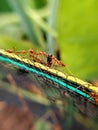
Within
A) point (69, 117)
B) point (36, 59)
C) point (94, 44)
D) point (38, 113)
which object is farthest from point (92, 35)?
point (36, 59)

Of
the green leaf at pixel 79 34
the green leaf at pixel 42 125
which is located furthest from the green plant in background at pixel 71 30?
the green leaf at pixel 42 125

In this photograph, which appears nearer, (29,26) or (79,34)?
(79,34)

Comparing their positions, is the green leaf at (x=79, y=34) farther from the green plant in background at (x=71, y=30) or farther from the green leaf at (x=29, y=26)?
the green leaf at (x=29, y=26)

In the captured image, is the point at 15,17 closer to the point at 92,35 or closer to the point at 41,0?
the point at 41,0

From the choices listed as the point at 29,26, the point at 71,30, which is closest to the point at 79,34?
the point at 71,30

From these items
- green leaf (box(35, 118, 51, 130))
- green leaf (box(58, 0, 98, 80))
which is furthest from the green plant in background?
green leaf (box(35, 118, 51, 130))

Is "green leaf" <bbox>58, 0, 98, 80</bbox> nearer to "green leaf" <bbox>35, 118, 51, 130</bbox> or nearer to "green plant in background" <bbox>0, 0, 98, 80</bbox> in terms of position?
"green plant in background" <bbox>0, 0, 98, 80</bbox>

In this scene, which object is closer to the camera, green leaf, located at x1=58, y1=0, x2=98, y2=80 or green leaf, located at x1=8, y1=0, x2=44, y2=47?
green leaf, located at x1=58, y1=0, x2=98, y2=80

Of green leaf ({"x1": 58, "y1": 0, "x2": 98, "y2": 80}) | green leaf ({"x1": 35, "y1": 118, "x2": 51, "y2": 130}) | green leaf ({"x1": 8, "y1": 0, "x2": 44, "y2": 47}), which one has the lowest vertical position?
green leaf ({"x1": 35, "y1": 118, "x2": 51, "y2": 130})

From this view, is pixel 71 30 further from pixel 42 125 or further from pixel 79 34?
pixel 42 125
